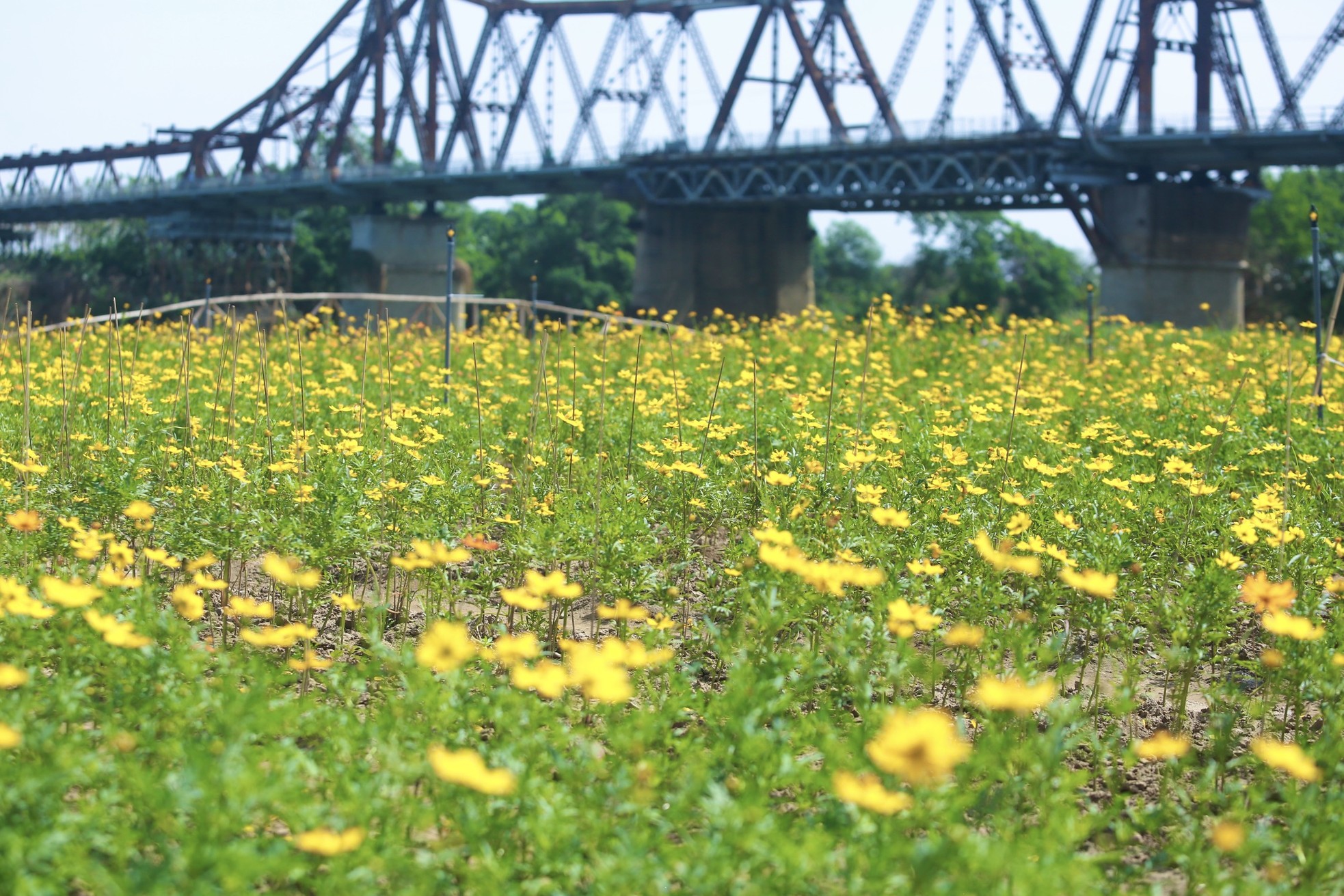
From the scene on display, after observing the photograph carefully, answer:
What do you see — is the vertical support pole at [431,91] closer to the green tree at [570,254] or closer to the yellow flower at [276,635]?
the green tree at [570,254]

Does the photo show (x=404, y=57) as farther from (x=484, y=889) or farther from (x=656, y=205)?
(x=484, y=889)

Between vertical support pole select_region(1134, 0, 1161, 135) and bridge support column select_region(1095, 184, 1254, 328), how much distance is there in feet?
9.21

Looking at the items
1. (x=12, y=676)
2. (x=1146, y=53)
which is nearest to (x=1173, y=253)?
(x=1146, y=53)

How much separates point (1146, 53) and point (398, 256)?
1087 inches

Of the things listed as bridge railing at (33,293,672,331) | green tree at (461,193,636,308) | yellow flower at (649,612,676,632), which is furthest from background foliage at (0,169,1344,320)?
yellow flower at (649,612,676,632)

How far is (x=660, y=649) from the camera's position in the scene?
3895mm

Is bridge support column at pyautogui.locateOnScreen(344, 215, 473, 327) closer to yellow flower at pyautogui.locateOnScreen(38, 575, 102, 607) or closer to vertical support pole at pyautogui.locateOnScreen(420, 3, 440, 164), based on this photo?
vertical support pole at pyautogui.locateOnScreen(420, 3, 440, 164)

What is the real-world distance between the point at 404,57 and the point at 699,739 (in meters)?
65.0

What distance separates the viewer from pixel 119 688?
3.21m

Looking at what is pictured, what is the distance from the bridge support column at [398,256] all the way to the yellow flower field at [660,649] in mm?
43931

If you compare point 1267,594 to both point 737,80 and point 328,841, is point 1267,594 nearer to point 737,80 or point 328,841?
point 328,841

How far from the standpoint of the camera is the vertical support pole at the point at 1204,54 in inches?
1538

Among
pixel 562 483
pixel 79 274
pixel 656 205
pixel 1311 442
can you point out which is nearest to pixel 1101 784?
pixel 562 483

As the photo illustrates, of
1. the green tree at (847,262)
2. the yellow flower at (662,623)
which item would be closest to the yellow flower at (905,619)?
the yellow flower at (662,623)
